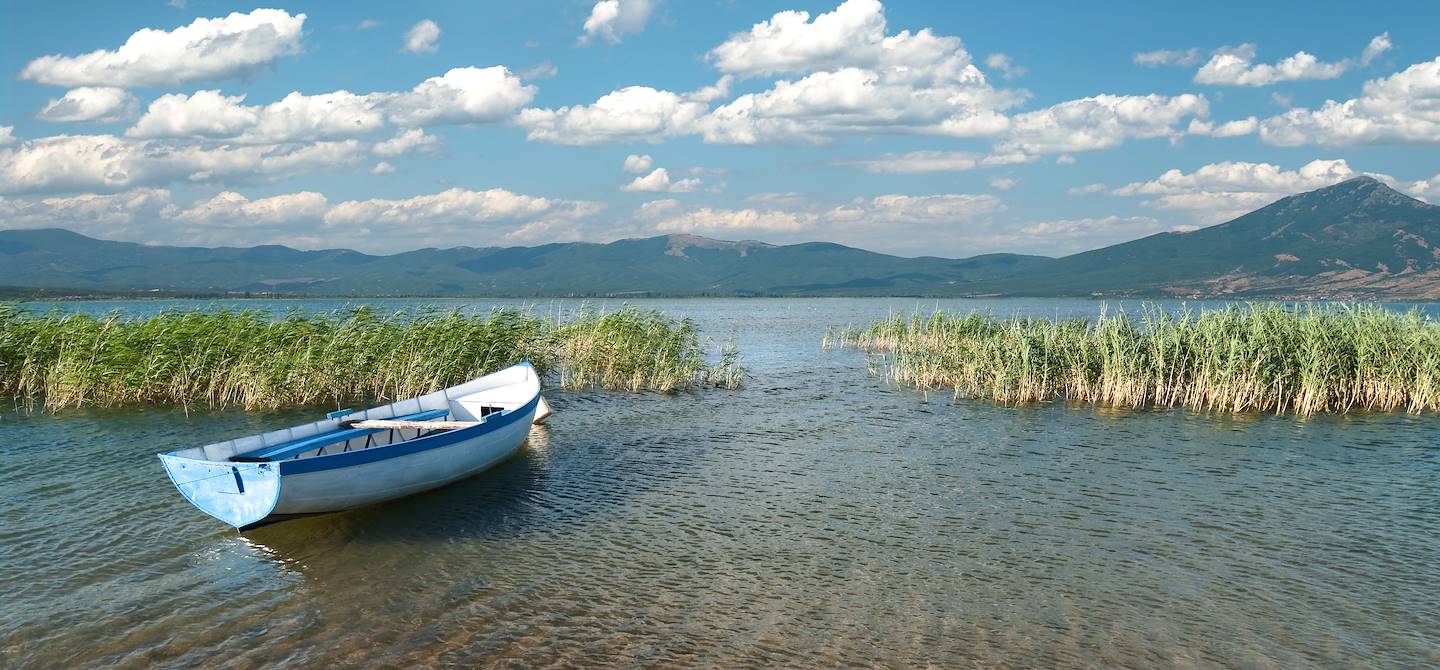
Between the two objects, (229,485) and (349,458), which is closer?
(229,485)

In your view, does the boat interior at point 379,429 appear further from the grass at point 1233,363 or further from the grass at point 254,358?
the grass at point 1233,363

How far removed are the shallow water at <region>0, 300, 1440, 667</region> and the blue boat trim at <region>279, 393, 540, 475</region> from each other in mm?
1118

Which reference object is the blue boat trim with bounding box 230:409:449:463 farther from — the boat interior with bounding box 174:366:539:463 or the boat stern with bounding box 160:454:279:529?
the boat stern with bounding box 160:454:279:529

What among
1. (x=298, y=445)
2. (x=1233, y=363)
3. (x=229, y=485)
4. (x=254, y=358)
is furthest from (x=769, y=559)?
(x=254, y=358)

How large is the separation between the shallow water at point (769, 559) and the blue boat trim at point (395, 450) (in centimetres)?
112

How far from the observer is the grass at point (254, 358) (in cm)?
2556

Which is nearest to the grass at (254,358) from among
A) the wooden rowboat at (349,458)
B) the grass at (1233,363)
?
the wooden rowboat at (349,458)

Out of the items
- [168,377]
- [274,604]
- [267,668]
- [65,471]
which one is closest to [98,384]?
[168,377]

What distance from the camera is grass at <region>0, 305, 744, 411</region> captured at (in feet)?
83.9

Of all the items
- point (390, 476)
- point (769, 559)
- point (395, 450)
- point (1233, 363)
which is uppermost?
point (1233, 363)

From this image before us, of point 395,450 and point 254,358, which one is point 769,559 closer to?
point 395,450

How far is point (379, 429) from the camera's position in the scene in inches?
684

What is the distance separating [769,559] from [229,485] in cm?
745

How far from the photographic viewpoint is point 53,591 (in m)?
10.9
